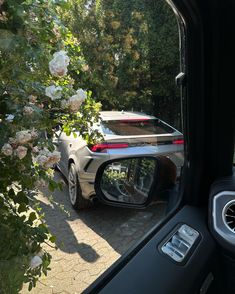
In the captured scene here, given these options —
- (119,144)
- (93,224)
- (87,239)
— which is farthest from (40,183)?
(119,144)

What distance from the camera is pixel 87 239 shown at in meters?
2.29

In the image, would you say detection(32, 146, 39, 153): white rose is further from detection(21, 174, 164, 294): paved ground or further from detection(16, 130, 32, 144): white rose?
detection(21, 174, 164, 294): paved ground

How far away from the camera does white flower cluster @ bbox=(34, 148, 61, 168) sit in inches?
50.6

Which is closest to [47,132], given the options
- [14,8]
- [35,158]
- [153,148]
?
[35,158]

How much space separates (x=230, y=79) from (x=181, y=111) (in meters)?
0.25

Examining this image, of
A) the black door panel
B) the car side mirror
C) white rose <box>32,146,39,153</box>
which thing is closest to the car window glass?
the car side mirror

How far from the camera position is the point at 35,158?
1.29m

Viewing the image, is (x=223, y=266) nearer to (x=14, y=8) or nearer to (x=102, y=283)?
(x=102, y=283)

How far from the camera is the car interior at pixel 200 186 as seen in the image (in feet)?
3.97

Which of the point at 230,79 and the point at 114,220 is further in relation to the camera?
the point at 114,220

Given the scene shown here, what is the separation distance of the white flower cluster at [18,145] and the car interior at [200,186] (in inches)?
17.7

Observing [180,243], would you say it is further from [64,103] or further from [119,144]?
[119,144]

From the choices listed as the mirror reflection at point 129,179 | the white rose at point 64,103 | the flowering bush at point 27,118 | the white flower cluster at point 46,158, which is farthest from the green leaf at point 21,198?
the mirror reflection at point 129,179

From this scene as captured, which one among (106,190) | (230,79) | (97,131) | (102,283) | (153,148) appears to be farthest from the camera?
(153,148)
